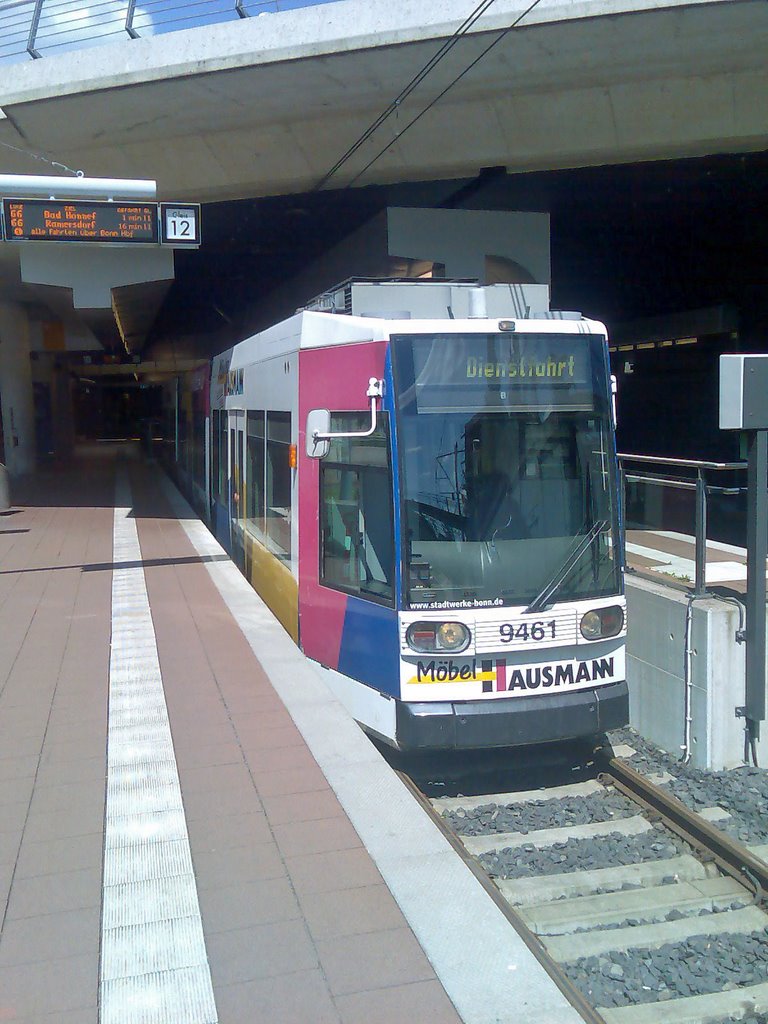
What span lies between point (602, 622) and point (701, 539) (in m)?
1.72

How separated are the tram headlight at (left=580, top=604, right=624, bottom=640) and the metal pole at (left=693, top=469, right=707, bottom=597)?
1454 millimetres

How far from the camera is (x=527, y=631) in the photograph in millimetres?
6102

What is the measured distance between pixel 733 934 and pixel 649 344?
1895 centimetres

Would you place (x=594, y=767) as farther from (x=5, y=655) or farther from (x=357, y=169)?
(x=357, y=169)

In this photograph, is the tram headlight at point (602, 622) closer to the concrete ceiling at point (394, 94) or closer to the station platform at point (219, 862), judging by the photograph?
the station platform at point (219, 862)

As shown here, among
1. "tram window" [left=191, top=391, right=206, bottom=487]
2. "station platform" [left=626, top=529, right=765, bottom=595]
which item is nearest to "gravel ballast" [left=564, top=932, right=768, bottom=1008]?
"station platform" [left=626, top=529, right=765, bottom=595]

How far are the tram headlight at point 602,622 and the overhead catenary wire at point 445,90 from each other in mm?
7422

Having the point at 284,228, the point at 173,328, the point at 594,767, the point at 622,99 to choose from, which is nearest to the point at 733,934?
the point at 594,767

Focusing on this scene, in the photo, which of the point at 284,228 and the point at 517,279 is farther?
the point at 284,228

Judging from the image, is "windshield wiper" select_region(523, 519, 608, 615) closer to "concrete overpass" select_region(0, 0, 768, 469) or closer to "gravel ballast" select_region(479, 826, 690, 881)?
"gravel ballast" select_region(479, 826, 690, 881)

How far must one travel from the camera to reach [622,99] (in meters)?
12.9

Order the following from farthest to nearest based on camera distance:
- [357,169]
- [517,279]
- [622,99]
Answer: [517,279] < [357,169] < [622,99]

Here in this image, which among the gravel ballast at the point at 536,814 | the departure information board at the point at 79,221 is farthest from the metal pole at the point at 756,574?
the departure information board at the point at 79,221

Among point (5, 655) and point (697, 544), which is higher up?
point (697, 544)
